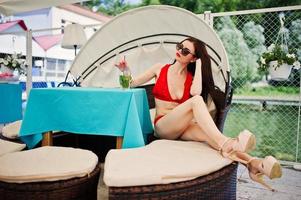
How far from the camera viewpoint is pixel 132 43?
11.9 feet

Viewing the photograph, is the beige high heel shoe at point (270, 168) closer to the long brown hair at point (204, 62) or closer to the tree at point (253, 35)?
the long brown hair at point (204, 62)

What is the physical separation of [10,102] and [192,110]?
11.3 ft

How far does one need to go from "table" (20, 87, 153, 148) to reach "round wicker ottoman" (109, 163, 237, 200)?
57cm

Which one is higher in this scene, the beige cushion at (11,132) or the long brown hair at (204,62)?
the long brown hair at (204,62)

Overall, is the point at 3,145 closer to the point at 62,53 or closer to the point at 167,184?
the point at 167,184

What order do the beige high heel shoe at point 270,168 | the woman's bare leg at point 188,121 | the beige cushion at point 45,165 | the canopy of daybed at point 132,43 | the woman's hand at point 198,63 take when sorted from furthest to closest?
1. the canopy of daybed at point 132,43
2. the woman's hand at point 198,63
3. the woman's bare leg at point 188,121
4. the beige high heel shoe at point 270,168
5. the beige cushion at point 45,165

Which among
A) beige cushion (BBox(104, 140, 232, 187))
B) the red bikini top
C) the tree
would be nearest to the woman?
the red bikini top

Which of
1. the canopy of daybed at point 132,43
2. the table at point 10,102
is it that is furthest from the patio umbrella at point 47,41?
the canopy of daybed at point 132,43

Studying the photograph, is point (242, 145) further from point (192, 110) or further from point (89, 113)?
point (89, 113)

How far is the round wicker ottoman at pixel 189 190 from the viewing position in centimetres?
137

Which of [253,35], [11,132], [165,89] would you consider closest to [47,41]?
[253,35]

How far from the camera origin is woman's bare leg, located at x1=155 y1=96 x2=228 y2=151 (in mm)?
1891

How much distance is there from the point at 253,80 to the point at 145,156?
8.98m

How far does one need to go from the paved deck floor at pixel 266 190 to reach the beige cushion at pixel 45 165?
2.03 feet
